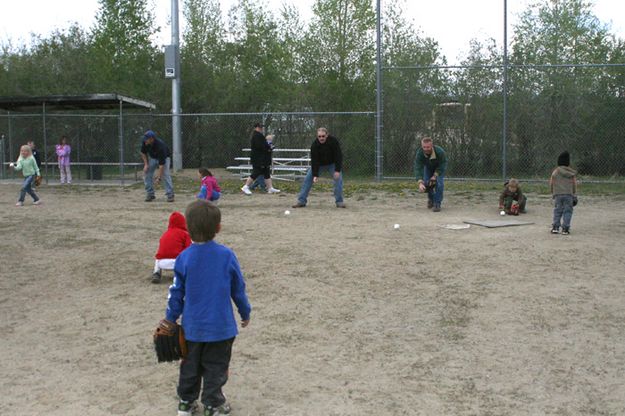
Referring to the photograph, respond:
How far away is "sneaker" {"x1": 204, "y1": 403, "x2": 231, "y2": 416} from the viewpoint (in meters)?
4.42

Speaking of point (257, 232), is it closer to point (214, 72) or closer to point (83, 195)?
point (83, 195)

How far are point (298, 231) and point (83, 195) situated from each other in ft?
27.6

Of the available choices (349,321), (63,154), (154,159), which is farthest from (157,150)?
(349,321)

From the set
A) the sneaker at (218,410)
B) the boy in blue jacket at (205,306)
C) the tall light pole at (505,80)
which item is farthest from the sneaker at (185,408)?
the tall light pole at (505,80)

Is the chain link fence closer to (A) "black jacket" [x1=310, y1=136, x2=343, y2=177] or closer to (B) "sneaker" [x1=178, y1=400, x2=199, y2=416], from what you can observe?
(A) "black jacket" [x1=310, y1=136, x2=343, y2=177]

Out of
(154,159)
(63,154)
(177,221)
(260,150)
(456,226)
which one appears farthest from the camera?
(63,154)

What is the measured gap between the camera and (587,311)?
676cm

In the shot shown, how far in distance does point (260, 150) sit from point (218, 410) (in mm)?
12604

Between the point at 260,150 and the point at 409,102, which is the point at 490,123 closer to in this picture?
the point at 409,102

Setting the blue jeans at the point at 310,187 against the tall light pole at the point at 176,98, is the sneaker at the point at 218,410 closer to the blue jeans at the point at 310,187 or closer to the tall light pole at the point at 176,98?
the blue jeans at the point at 310,187

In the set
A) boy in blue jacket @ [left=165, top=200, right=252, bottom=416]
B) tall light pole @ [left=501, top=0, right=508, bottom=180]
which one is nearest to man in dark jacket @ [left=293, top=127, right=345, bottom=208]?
tall light pole @ [left=501, top=0, right=508, bottom=180]

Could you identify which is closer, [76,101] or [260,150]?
[260,150]

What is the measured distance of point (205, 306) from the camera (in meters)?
4.34

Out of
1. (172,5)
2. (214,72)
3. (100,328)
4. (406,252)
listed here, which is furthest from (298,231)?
(214,72)
